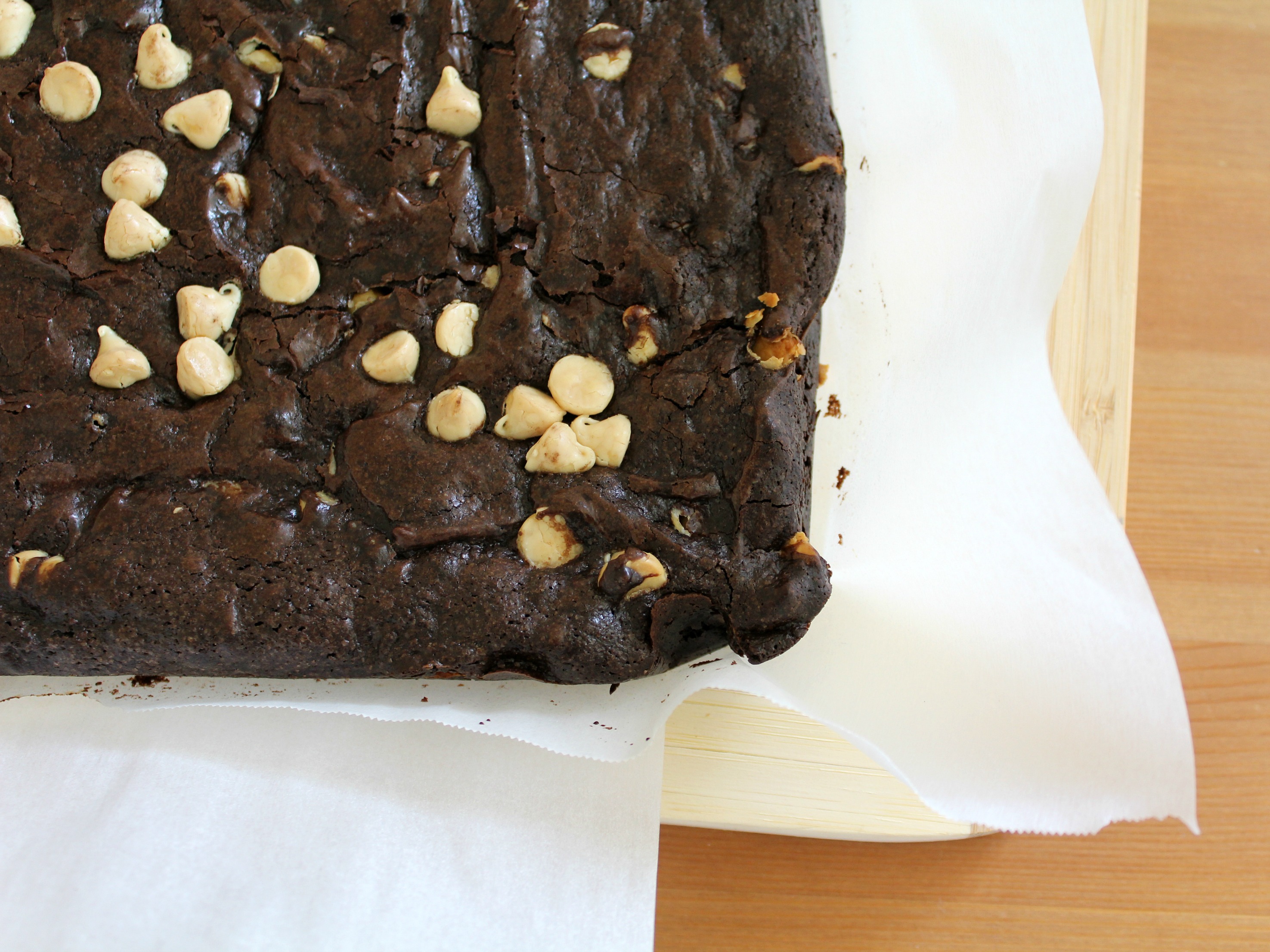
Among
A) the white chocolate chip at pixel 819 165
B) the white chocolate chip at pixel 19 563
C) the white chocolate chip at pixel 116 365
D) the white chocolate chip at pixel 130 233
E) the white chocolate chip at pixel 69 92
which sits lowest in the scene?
the white chocolate chip at pixel 19 563

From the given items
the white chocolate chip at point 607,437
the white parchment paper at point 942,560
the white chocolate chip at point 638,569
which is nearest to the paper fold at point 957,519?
the white parchment paper at point 942,560

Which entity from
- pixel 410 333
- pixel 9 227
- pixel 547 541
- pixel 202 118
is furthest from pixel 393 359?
pixel 9 227

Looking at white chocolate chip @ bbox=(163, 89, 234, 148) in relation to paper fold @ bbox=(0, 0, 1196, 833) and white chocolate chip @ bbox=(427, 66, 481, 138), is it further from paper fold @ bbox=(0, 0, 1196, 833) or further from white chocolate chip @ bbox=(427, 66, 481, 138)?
paper fold @ bbox=(0, 0, 1196, 833)

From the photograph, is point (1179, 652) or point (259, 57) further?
point (1179, 652)

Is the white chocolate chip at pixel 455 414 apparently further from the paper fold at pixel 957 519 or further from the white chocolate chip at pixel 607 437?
the paper fold at pixel 957 519

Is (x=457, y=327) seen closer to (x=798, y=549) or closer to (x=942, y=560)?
(x=798, y=549)
